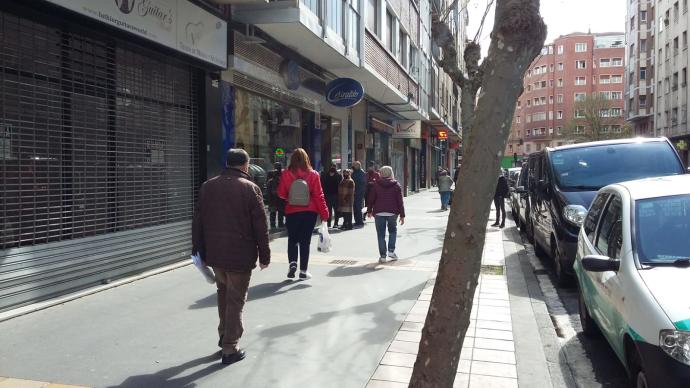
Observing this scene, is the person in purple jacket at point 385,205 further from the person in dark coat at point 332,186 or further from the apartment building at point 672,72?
the apartment building at point 672,72

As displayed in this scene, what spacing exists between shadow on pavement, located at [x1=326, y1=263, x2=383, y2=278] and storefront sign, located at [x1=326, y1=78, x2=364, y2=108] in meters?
6.52

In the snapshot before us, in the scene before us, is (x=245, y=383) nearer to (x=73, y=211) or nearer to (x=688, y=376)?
(x=688, y=376)

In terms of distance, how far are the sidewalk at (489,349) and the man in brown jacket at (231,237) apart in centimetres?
119

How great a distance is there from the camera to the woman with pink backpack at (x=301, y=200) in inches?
289

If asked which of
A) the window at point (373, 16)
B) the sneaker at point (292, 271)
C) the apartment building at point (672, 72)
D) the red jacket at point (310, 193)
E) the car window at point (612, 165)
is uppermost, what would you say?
the apartment building at point (672, 72)

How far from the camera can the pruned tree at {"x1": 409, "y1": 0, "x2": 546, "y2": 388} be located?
2656 mm

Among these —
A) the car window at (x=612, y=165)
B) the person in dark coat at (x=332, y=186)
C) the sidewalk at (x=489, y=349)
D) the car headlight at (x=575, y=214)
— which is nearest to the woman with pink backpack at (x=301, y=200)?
the sidewalk at (x=489, y=349)

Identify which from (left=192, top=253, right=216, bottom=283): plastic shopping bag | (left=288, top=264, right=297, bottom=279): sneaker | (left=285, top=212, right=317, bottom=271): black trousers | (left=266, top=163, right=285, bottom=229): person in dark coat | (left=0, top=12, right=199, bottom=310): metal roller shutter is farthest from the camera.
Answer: (left=266, top=163, right=285, bottom=229): person in dark coat

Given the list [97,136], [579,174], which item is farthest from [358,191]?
[97,136]

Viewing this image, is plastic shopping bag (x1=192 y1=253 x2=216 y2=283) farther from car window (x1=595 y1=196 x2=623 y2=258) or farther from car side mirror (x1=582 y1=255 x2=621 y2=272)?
car window (x1=595 y1=196 x2=623 y2=258)

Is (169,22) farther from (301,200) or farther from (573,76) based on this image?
(573,76)

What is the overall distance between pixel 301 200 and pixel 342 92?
7634mm

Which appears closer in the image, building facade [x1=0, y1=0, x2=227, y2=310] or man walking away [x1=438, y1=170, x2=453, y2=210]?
building facade [x1=0, y1=0, x2=227, y2=310]

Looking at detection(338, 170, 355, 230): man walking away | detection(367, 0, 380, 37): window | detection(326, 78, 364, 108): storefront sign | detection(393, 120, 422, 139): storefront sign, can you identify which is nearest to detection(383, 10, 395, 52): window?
detection(367, 0, 380, 37): window
